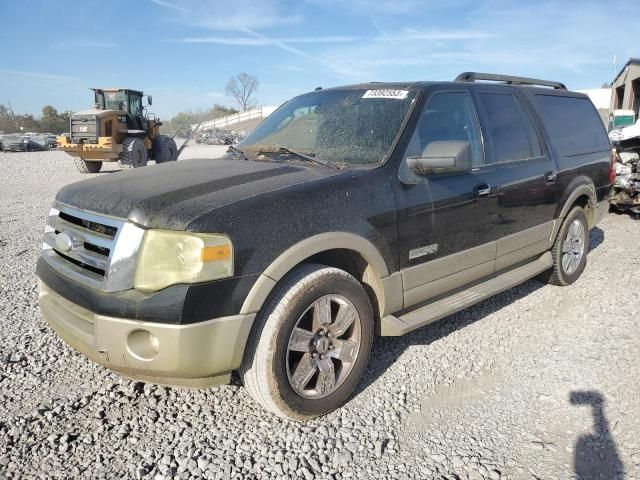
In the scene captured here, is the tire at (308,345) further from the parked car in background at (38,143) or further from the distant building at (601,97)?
the distant building at (601,97)

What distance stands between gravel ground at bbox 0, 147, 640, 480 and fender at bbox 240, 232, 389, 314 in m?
0.78

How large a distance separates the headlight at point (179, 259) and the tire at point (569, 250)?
12.0 feet

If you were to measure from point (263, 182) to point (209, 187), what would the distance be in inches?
11.8

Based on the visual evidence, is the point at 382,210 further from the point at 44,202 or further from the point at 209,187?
the point at 44,202

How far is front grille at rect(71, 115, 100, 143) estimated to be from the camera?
51.8 ft

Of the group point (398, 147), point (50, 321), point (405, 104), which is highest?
point (405, 104)

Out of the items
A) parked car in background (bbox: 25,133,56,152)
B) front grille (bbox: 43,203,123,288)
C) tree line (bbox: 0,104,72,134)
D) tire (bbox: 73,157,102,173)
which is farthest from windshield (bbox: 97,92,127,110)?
tree line (bbox: 0,104,72,134)

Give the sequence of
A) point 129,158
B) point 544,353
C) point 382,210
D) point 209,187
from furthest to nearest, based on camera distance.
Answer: point 129,158, point 544,353, point 382,210, point 209,187

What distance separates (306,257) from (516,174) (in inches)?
87.6

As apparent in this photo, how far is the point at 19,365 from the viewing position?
10.5 ft

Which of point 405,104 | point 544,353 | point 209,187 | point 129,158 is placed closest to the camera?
point 209,187

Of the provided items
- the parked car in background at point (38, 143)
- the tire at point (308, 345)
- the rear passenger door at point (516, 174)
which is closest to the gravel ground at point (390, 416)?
the tire at point (308, 345)

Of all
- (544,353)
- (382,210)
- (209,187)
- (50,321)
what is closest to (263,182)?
(209,187)

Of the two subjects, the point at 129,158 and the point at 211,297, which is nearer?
the point at 211,297
